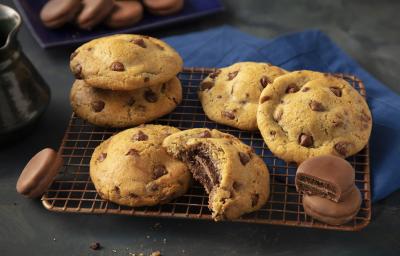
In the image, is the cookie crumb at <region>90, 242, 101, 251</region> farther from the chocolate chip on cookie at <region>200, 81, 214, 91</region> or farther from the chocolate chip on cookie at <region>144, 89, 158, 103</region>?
the chocolate chip on cookie at <region>200, 81, 214, 91</region>

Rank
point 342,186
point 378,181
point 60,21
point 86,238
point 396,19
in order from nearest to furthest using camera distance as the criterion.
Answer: point 342,186, point 86,238, point 378,181, point 60,21, point 396,19

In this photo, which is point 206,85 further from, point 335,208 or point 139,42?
point 335,208

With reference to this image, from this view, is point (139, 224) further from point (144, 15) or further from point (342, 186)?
point (144, 15)

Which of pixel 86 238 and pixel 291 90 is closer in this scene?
pixel 86 238

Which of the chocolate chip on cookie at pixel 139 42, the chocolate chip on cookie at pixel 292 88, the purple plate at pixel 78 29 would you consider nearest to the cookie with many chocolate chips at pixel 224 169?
the chocolate chip on cookie at pixel 292 88

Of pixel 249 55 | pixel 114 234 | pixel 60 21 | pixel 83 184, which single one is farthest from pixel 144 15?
pixel 114 234
